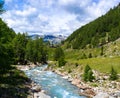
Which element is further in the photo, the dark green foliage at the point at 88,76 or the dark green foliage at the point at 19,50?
the dark green foliage at the point at 19,50

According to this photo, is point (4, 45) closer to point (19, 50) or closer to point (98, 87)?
point (98, 87)

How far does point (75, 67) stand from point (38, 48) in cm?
4799

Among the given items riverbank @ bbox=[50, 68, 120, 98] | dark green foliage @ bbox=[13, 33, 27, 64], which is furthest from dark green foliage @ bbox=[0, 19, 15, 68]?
dark green foliage @ bbox=[13, 33, 27, 64]

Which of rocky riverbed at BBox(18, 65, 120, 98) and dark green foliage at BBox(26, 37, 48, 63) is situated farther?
dark green foliage at BBox(26, 37, 48, 63)

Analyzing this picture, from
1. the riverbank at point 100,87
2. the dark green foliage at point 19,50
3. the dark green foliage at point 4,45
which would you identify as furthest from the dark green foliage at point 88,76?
the dark green foliage at point 19,50

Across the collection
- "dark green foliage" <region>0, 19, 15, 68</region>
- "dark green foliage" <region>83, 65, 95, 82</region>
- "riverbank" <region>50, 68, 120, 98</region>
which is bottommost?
"riverbank" <region>50, 68, 120, 98</region>

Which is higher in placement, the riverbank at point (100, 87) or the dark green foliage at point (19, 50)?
the dark green foliage at point (19, 50)

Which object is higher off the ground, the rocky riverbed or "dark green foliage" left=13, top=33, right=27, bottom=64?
"dark green foliage" left=13, top=33, right=27, bottom=64

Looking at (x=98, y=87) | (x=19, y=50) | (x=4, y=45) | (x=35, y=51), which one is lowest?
(x=98, y=87)

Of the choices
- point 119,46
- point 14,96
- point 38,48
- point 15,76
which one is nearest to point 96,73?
point 15,76

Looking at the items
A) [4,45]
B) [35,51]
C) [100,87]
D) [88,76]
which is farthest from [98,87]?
[35,51]

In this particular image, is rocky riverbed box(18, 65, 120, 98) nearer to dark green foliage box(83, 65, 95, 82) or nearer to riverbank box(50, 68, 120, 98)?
riverbank box(50, 68, 120, 98)

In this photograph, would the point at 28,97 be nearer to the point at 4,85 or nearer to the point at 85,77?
the point at 4,85

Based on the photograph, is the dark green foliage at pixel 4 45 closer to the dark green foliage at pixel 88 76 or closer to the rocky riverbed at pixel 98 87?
the rocky riverbed at pixel 98 87
